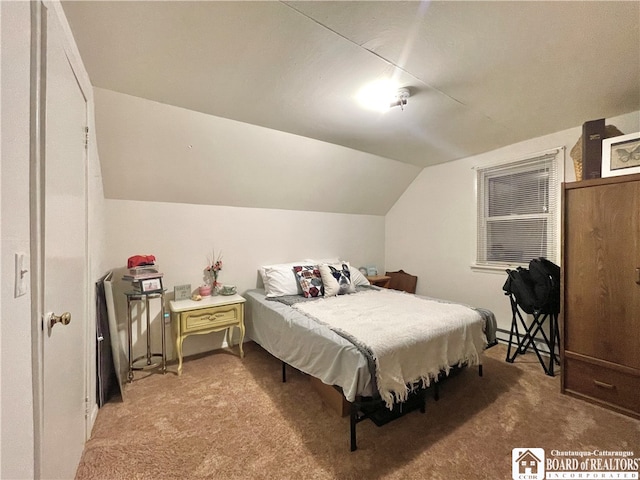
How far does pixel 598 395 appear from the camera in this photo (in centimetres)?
194

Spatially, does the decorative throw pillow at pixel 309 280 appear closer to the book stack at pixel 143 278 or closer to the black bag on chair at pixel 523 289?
the book stack at pixel 143 278

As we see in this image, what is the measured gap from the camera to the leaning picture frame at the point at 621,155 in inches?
70.3

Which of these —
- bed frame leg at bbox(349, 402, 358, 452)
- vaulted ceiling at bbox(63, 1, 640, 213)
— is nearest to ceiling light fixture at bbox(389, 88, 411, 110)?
vaulted ceiling at bbox(63, 1, 640, 213)

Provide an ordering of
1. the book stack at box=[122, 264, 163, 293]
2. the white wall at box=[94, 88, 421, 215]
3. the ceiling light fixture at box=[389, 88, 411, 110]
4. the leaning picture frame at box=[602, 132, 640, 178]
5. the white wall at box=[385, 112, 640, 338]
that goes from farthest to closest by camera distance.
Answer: the white wall at box=[385, 112, 640, 338]
the book stack at box=[122, 264, 163, 293]
the white wall at box=[94, 88, 421, 215]
the ceiling light fixture at box=[389, 88, 411, 110]
the leaning picture frame at box=[602, 132, 640, 178]

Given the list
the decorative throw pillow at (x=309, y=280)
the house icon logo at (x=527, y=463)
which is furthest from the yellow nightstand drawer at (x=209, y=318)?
the house icon logo at (x=527, y=463)

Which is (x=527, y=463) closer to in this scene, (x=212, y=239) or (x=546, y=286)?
(x=546, y=286)

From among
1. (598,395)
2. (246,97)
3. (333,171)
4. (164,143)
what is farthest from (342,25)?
(598,395)

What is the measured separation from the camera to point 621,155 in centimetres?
185

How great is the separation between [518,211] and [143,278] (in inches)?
154

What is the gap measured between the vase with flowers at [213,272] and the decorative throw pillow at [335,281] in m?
1.14

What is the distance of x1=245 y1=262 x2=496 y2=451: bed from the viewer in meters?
1.57

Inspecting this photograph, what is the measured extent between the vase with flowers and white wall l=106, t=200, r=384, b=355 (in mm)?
62

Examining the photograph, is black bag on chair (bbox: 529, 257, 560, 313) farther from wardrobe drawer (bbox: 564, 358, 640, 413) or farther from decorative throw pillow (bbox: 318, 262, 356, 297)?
decorative throw pillow (bbox: 318, 262, 356, 297)

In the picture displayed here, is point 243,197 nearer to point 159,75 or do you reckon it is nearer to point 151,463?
point 159,75
